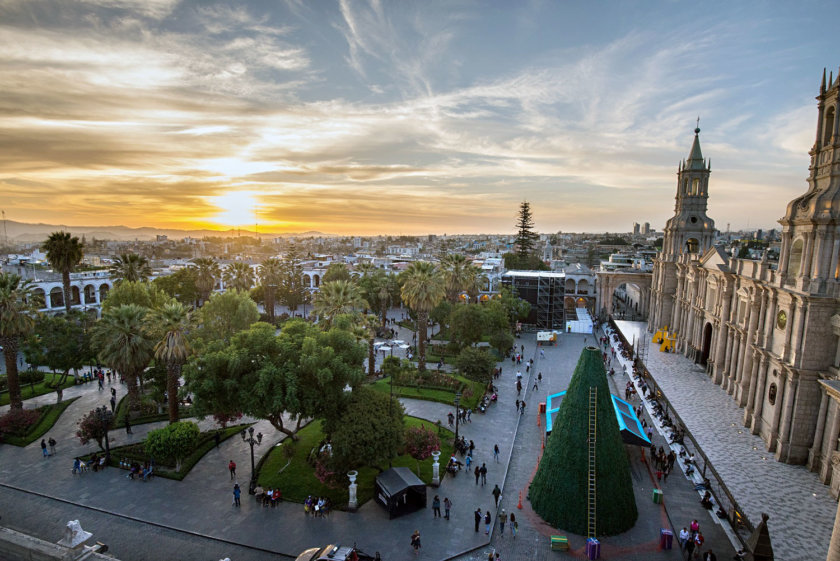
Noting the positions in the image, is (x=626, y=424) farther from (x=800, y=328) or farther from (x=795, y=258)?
(x=795, y=258)

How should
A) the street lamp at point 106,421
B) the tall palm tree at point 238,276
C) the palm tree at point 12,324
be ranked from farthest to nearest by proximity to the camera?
1. the tall palm tree at point 238,276
2. the palm tree at point 12,324
3. the street lamp at point 106,421

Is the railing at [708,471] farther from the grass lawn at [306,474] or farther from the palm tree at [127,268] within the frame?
the palm tree at [127,268]

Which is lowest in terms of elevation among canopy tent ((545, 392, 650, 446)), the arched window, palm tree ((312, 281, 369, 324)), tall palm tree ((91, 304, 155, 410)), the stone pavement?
the stone pavement

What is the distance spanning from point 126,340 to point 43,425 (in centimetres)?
601

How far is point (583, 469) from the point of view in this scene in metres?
15.2

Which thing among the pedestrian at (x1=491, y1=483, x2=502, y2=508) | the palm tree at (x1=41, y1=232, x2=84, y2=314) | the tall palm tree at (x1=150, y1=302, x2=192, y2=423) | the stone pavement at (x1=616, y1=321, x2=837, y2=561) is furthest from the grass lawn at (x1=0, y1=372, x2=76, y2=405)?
the stone pavement at (x1=616, y1=321, x2=837, y2=561)

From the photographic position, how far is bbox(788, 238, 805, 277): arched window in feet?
71.7

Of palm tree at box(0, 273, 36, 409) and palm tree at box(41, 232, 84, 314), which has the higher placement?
palm tree at box(41, 232, 84, 314)

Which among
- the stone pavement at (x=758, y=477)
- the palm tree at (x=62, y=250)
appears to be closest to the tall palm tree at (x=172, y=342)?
the palm tree at (x=62, y=250)

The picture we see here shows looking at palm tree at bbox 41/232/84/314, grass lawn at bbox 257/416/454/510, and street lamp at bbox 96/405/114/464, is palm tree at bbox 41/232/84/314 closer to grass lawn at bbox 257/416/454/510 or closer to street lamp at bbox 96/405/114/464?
street lamp at bbox 96/405/114/464

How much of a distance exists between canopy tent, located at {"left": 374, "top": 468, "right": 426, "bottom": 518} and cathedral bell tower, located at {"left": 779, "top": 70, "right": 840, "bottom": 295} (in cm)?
1887

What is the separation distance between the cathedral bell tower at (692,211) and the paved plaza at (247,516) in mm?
29264

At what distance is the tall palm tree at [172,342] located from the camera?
A: 22391 mm

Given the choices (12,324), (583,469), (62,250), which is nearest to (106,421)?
(12,324)
